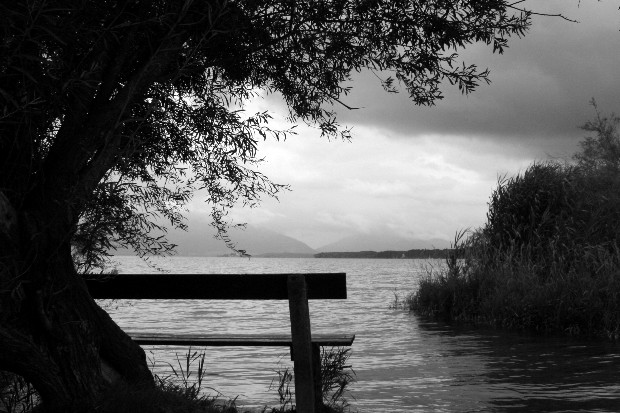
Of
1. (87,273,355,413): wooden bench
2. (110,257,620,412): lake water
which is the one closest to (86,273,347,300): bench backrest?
(87,273,355,413): wooden bench

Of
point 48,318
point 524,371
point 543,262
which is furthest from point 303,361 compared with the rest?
point 543,262

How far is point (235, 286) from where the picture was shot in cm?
704

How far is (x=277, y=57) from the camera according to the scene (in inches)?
354

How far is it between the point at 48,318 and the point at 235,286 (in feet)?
5.12

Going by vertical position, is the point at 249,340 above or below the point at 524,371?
above

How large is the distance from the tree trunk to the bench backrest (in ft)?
2.26

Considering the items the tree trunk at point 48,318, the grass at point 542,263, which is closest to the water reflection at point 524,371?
the grass at point 542,263

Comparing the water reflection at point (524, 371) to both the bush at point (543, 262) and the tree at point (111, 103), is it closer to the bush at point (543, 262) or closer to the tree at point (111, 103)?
the bush at point (543, 262)

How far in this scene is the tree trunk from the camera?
600 centimetres

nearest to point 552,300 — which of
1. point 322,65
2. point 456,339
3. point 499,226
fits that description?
point 456,339

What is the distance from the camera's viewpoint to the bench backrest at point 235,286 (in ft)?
23.0

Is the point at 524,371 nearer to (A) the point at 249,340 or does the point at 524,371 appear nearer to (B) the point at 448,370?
(B) the point at 448,370

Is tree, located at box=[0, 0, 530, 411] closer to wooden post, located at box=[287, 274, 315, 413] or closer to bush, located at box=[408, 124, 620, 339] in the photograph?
wooden post, located at box=[287, 274, 315, 413]

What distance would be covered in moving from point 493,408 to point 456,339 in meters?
7.43
